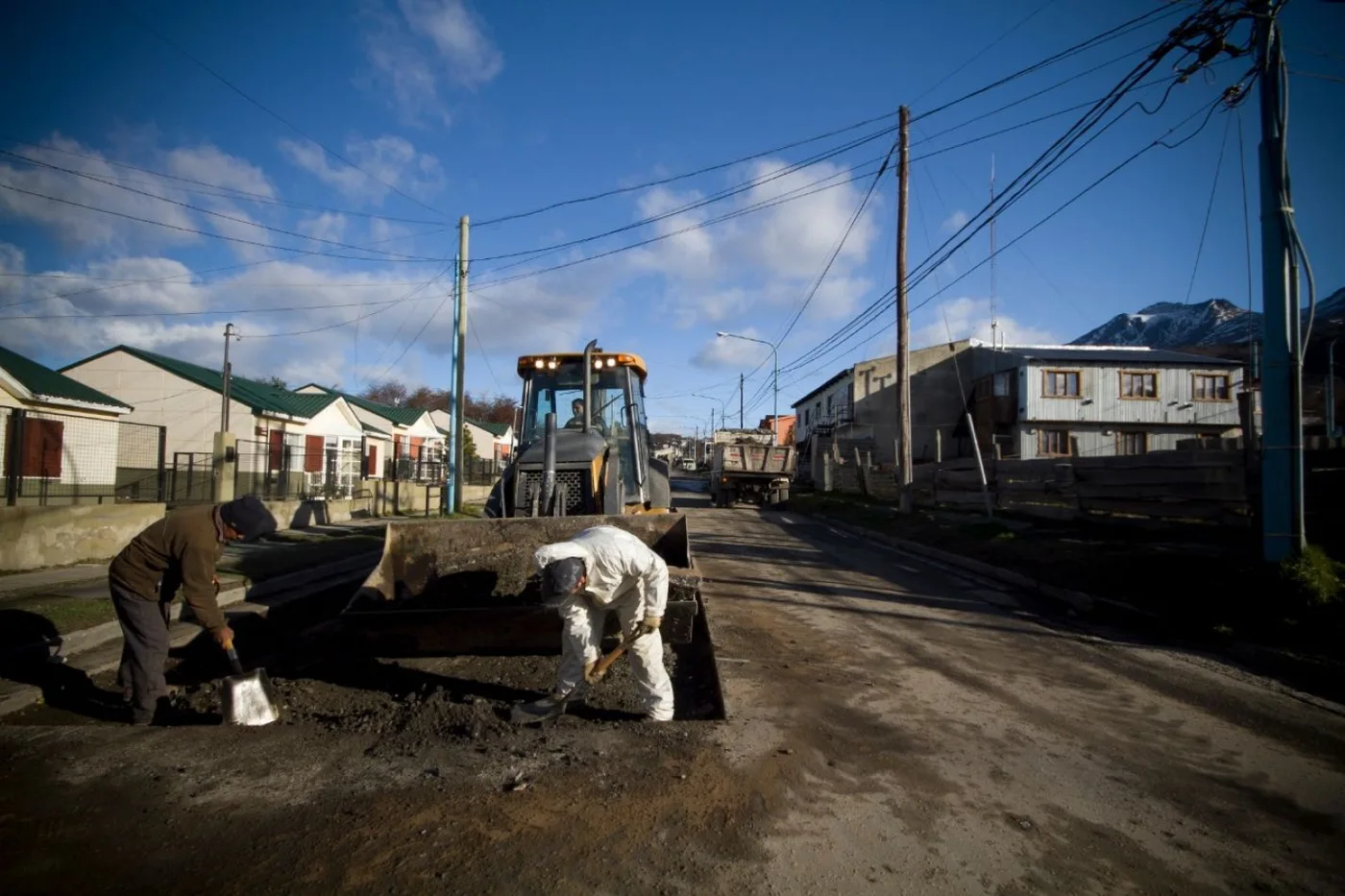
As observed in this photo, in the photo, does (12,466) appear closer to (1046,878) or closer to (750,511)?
(1046,878)

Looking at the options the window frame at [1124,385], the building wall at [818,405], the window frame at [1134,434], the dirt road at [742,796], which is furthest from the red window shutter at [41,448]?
the window frame at [1124,385]

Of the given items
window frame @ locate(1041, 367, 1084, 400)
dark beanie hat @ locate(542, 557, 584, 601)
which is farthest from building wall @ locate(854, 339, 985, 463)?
dark beanie hat @ locate(542, 557, 584, 601)

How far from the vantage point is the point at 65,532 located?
9.66 m

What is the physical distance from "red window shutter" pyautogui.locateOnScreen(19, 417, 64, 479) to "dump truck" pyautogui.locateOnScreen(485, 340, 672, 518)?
23.3ft

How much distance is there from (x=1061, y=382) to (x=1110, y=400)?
8.80 ft

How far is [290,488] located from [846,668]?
2010cm

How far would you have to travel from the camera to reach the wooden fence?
31.1 ft

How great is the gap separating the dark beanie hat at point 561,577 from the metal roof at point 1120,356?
122 feet

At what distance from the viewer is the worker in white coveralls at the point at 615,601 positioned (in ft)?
14.0

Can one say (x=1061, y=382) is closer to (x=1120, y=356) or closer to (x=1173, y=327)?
(x=1120, y=356)

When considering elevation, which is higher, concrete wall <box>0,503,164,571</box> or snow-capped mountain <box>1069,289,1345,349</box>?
snow-capped mountain <box>1069,289,1345,349</box>

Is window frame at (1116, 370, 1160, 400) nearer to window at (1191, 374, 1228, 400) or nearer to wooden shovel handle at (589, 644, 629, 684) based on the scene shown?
window at (1191, 374, 1228, 400)

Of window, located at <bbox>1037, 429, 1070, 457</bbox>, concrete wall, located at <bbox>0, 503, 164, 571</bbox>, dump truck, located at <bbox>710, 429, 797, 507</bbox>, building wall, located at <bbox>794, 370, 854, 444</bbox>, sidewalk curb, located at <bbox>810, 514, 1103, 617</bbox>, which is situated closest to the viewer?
sidewalk curb, located at <bbox>810, 514, 1103, 617</bbox>

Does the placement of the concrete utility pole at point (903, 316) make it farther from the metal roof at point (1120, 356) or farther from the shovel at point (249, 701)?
the metal roof at point (1120, 356)
